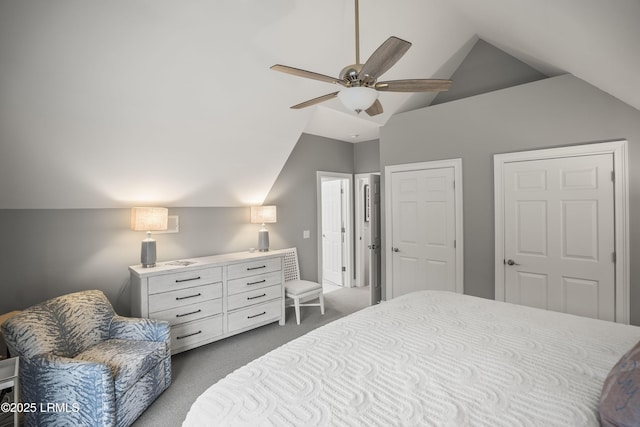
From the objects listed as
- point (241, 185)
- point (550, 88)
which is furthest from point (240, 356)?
point (550, 88)

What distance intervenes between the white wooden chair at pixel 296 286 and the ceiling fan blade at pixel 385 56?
8.66ft

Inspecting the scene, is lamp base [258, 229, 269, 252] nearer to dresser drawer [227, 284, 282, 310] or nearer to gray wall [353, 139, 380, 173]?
dresser drawer [227, 284, 282, 310]

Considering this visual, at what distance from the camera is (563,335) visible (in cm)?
157

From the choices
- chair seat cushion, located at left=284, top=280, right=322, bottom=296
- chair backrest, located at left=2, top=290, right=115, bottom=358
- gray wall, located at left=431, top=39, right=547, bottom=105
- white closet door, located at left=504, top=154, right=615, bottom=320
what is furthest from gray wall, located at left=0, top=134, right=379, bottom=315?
white closet door, located at left=504, top=154, right=615, bottom=320

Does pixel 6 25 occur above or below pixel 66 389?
above

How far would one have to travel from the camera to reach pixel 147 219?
2.84 metres

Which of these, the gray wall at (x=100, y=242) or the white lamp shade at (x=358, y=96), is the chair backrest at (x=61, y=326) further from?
the white lamp shade at (x=358, y=96)

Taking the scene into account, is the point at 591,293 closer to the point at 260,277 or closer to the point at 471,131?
the point at 471,131

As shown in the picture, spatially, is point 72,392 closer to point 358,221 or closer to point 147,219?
point 147,219

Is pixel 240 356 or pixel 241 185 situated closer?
pixel 240 356

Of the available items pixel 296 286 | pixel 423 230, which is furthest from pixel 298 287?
pixel 423 230

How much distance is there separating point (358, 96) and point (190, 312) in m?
2.46

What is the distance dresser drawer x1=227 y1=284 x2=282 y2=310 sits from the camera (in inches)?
128

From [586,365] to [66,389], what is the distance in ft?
8.64
